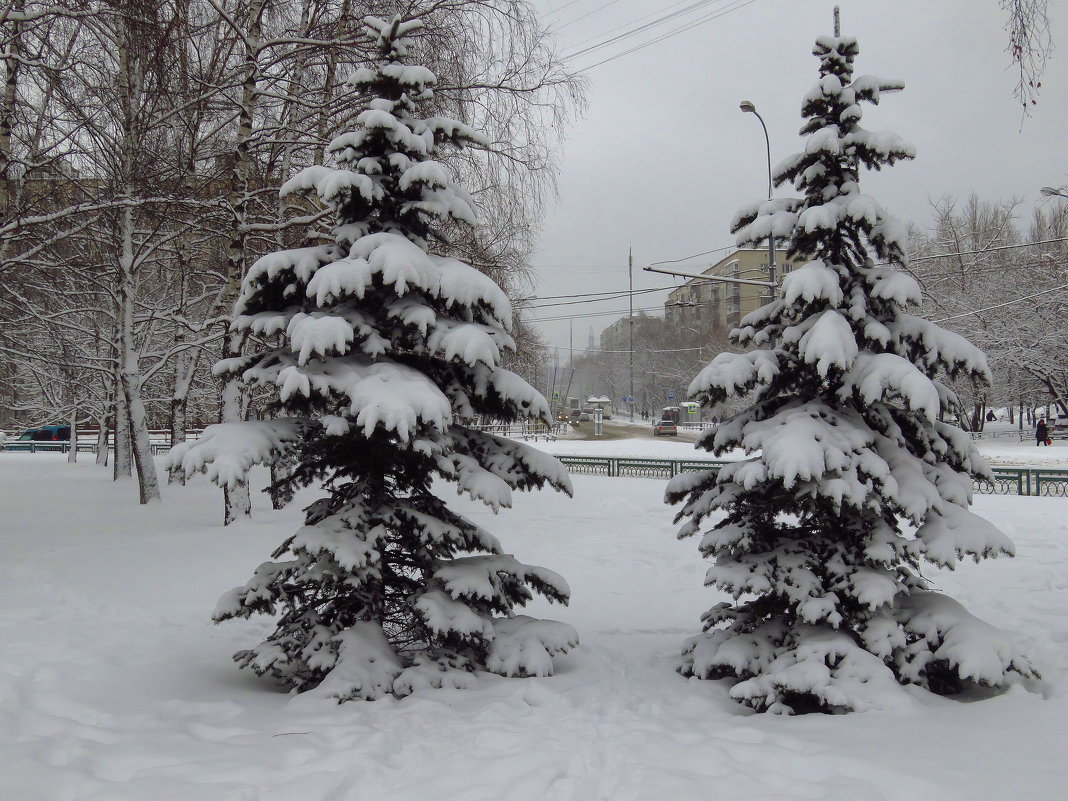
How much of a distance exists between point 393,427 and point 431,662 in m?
1.89

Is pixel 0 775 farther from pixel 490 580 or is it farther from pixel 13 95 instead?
pixel 13 95

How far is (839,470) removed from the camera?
193 inches

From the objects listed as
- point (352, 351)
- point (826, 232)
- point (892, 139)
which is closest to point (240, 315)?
point (352, 351)

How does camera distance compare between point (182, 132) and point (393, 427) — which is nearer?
point (393, 427)

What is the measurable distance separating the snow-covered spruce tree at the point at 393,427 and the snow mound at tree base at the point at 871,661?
4.58 ft

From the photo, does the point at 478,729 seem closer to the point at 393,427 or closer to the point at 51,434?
the point at 393,427

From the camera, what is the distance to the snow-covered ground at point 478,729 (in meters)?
3.72

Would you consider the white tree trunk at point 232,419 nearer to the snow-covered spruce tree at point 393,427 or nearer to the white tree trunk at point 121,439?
the snow-covered spruce tree at point 393,427

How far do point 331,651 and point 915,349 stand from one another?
4.86m

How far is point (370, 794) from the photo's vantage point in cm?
371

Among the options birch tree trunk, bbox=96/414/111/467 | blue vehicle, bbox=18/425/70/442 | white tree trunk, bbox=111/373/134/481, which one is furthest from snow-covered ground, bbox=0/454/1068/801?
blue vehicle, bbox=18/425/70/442

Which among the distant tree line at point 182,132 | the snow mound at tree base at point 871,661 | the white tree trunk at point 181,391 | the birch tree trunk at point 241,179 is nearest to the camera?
the snow mound at tree base at point 871,661

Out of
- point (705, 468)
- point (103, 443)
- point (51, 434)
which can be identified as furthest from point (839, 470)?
point (51, 434)

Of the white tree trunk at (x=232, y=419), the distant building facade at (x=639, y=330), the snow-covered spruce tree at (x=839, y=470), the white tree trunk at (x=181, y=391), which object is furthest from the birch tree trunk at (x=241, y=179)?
the distant building facade at (x=639, y=330)
